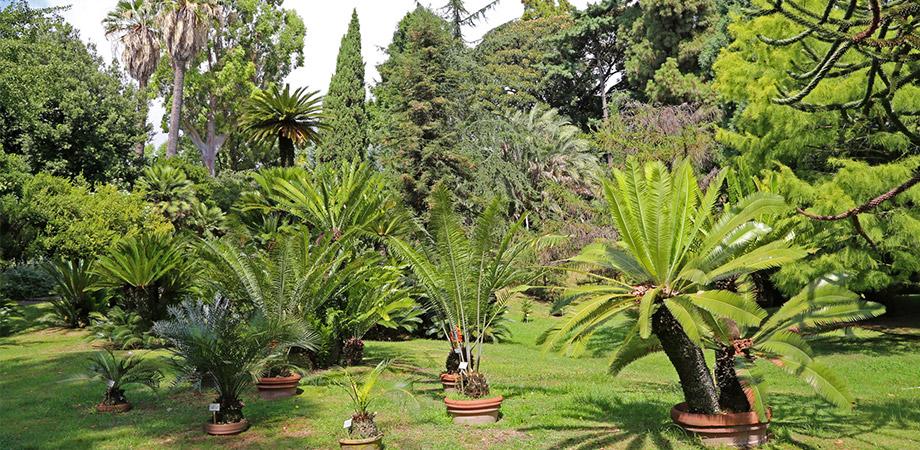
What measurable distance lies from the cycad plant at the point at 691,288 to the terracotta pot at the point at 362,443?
7.45ft

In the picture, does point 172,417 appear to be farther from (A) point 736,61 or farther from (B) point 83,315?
(A) point 736,61

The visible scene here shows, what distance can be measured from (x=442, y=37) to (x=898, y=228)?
823 inches

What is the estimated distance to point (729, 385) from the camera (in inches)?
311

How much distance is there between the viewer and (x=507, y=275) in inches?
453

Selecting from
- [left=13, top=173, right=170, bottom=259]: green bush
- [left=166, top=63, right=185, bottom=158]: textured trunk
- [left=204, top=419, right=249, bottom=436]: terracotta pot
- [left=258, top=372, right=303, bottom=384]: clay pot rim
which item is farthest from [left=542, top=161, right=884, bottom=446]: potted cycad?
[left=166, top=63, right=185, bottom=158]: textured trunk

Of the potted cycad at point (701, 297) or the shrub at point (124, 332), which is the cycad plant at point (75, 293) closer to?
the shrub at point (124, 332)

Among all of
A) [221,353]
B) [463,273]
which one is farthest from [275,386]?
[463,273]

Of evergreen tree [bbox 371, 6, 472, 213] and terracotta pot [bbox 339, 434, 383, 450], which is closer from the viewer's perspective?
terracotta pot [bbox 339, 434, 383, 450]

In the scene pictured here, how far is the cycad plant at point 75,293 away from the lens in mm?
17953

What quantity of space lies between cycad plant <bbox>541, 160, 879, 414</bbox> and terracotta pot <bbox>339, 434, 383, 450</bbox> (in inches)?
89.5

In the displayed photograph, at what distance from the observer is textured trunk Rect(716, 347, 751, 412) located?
7840 millimetres

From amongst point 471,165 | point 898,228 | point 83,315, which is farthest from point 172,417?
point 471,165

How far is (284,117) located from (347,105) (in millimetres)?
20127

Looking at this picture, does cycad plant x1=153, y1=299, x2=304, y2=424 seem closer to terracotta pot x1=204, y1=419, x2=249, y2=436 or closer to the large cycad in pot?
terracotta pot x1=204, y1=419, x2=249, y2=436
